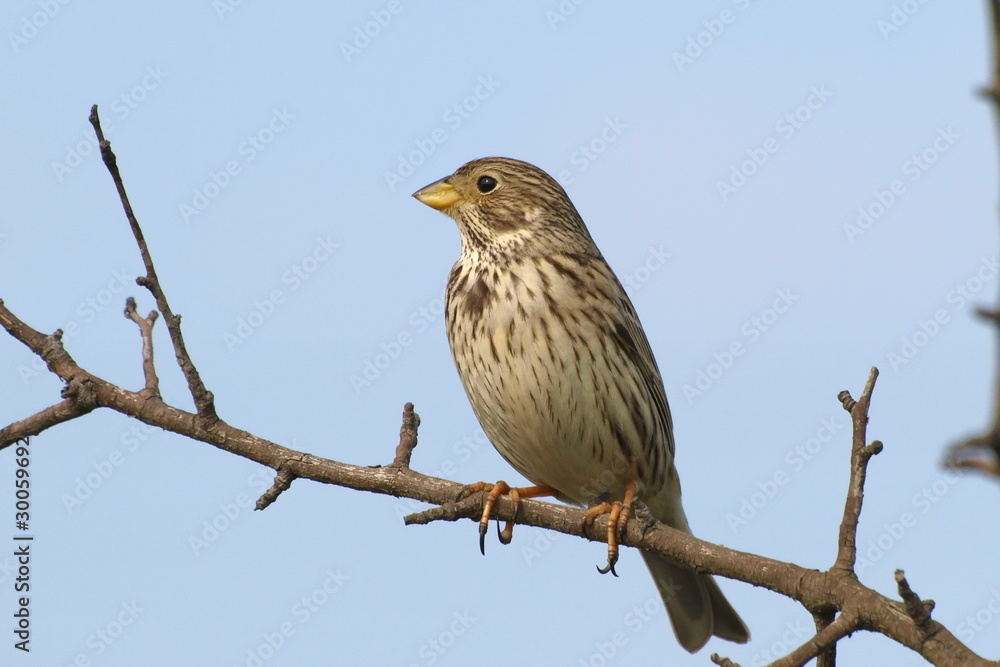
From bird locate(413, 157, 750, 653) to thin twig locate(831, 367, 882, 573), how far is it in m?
1.83

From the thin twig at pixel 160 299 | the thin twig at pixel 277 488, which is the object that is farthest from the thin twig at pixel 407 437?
the thin twig at pixel 160 299

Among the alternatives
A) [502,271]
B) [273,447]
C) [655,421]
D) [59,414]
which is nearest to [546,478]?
[655,421]

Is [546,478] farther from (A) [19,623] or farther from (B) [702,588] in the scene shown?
(A) [19,623]

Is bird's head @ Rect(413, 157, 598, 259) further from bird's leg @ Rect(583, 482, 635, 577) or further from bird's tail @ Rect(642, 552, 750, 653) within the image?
bird's tail @ Rect(642, 552, 750, 653)

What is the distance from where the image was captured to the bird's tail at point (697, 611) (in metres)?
7.57

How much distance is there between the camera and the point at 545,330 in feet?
21.4

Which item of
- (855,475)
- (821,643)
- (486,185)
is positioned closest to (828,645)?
(821,643)

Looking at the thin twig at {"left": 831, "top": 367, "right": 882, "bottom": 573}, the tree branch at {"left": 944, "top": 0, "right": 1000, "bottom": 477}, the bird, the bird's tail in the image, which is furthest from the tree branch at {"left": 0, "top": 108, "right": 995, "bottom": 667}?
the tree branch at {"left": 944, "top": 0, "right": 1000, "bottom": 477}

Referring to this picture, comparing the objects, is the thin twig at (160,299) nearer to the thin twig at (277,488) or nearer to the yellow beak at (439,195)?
the thin twig at (277,488)

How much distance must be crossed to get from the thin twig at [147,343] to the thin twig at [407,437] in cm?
119

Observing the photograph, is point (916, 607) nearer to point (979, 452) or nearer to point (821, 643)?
point (821, 643)

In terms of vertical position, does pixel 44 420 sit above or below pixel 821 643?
Result: above

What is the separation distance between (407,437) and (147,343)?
1.41 meters

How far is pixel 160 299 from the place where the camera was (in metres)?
4.66
